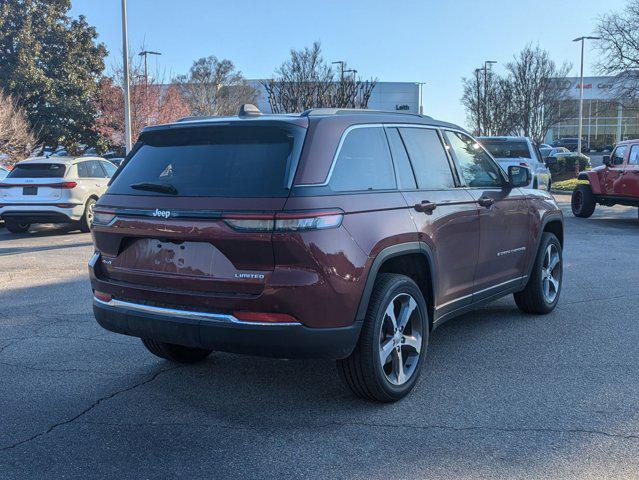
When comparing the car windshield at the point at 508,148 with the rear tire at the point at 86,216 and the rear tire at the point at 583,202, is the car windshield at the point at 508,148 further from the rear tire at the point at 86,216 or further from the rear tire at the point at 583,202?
the rear tire at the point at 86,216

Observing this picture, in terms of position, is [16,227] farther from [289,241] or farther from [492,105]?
[492,105]

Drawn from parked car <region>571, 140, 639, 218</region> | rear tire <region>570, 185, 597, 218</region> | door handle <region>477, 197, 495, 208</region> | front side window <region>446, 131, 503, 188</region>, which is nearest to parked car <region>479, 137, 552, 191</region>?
rear tire <region>570, 185, 597, 218</region>

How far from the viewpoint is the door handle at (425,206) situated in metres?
4.35

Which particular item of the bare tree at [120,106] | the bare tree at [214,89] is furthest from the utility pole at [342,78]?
the bare tree at [214,89]

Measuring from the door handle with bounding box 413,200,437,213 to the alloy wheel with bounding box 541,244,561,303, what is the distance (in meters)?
2.38

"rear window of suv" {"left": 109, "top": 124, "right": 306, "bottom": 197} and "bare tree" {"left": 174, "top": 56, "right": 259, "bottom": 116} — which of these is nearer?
"rear window of suv" {"left": 109, "top": 124, "right": 306, "bottom": 197}

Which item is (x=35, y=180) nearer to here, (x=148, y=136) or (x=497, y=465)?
(x=148, y=136)

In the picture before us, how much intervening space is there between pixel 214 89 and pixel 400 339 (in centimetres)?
5049

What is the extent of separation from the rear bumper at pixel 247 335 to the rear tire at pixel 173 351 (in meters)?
0.95

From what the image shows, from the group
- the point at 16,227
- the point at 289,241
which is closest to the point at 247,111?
the point at 289,241

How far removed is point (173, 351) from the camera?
193 inches

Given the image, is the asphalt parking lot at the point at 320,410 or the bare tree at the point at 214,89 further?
the bare tree at the point at 214,89

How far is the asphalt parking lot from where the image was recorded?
3.37 meters

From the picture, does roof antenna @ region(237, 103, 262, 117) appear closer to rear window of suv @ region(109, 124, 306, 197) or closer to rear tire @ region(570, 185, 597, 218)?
rear window of suv @ region(109, 124, 306, 197)
